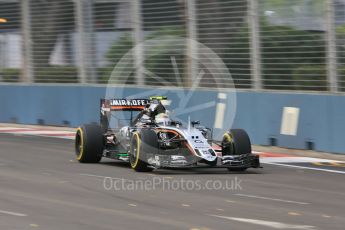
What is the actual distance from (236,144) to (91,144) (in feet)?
8.64

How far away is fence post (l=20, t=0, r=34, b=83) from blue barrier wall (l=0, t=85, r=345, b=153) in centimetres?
37

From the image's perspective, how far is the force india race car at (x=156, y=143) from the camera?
12.1 metres

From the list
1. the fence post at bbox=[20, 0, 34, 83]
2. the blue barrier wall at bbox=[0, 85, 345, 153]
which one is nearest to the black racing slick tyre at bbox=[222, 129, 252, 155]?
the blue barrier wall at bbox=[0, 85, 345, 153]

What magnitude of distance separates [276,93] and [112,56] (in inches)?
231

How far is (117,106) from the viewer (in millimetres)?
13898

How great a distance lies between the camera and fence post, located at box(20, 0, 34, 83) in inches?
894

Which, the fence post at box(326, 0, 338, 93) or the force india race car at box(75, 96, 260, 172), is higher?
the fence post at box(326, 0, 338, 93)

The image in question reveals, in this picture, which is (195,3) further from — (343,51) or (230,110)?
(343,51)

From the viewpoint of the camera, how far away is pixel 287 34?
634 inches

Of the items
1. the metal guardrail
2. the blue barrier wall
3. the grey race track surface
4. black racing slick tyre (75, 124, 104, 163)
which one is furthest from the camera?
the metal guardrail

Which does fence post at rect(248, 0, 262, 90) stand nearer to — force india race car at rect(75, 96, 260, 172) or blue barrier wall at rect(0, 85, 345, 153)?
blue barrier wall at rect(0, 85, 345, 153)

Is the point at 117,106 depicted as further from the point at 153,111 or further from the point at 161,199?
the point at 161,199

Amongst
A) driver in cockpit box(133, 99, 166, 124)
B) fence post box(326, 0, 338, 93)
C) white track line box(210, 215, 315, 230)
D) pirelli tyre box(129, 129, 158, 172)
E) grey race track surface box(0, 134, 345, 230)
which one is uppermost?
fence post box(326, 0, 338, 93)

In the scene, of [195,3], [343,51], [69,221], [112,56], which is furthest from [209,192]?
[112,56]
